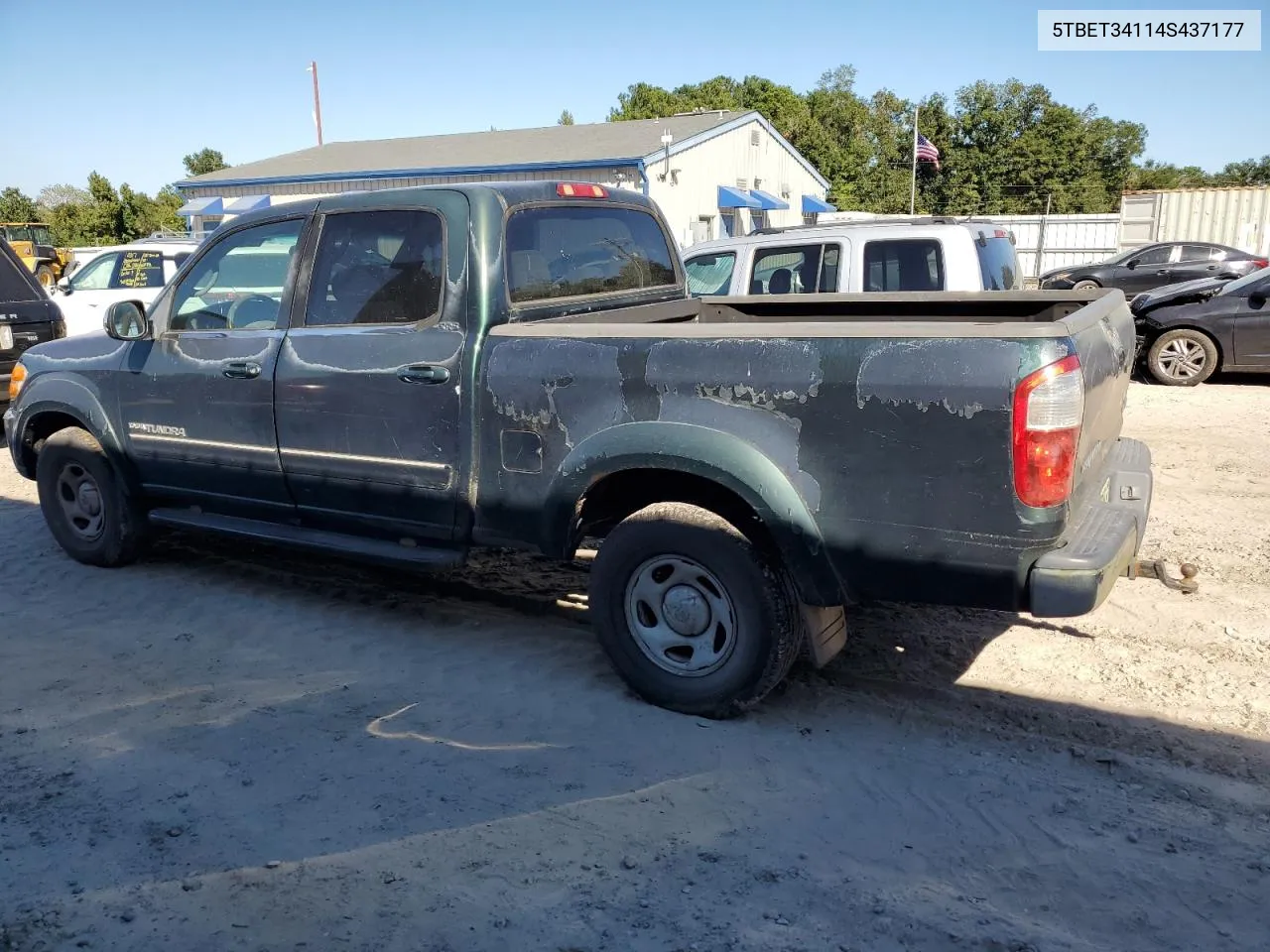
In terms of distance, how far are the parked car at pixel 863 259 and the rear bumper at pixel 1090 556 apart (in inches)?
→ 146

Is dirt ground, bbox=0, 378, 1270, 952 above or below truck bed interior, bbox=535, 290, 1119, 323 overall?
below

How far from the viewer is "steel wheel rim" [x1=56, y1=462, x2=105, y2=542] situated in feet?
18.8

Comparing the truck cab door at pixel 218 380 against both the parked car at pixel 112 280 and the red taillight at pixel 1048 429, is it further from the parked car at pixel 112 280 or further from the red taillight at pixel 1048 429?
the parked car at pixel 112 280

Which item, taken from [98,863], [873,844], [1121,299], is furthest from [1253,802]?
[98,863]

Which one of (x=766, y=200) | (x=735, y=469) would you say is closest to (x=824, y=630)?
(x=735, y=469)

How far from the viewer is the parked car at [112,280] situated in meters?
12.5

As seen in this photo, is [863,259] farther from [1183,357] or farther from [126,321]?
[1183,357]

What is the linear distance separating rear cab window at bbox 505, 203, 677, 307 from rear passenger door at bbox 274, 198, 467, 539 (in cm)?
29

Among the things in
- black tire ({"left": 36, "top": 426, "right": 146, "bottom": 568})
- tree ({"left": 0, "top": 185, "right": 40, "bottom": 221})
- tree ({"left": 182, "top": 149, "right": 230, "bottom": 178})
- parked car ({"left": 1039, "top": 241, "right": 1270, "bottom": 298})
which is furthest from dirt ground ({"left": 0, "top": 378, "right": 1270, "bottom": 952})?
tree ({"left": 182, "top": 149, "right": 230, "bottom": 178})

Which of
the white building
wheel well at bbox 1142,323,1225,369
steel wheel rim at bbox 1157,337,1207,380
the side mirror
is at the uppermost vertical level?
the white building

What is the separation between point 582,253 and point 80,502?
334cm

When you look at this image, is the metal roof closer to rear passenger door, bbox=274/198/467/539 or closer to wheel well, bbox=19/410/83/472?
wheel well, bbox=19/410/83/472

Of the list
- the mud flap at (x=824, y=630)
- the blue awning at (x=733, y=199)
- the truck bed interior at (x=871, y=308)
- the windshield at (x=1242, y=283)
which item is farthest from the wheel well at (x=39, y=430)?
the blue awning at (x=733, y=199)

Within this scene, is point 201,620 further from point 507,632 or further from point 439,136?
point 439,136
